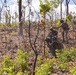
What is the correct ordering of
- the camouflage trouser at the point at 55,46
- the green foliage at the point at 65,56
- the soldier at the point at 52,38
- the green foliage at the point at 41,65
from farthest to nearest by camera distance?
the camouflage trouser at the point at 55,46, the soldier at the point at 52,38, the green foliage at the point at 65,56, the green foliage at the point at 41,65

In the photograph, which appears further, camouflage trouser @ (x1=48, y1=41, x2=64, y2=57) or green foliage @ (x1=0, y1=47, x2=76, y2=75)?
camouflage trouser @ (x1=48, y1=41, x2=64, y2=57)

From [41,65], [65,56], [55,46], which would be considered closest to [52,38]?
[55,46]

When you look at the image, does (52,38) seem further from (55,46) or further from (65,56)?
(65,56)

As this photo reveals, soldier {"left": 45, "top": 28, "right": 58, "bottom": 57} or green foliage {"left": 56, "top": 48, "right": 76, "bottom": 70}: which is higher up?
soldier {"left": 45, "top": 28, "right": 58, "bottom": 57}

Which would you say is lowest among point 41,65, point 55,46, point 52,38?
point 41,65

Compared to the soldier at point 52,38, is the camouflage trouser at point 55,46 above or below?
below

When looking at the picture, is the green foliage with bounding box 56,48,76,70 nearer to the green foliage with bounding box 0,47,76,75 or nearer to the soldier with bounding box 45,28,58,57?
the green foliage with bounding box 0,47,76,75

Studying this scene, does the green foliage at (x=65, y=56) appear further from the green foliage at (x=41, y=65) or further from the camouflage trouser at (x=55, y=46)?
the camouflage trouser at (x=55, y=46)

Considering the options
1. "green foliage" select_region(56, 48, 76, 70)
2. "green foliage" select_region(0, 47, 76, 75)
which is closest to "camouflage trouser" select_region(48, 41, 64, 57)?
"green foliage" select_region(0, 47, 76, 75)

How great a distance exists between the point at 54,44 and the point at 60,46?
0.34m

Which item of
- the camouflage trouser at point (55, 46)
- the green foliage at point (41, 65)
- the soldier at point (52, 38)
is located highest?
the soldier at point (52, 38)

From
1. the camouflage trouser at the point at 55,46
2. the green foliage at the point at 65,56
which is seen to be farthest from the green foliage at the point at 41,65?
the camouflage trouser at the point at 55,46

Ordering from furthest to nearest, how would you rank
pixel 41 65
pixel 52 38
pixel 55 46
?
pixel 55 46 → pixel 52 38 → pixel 41 65

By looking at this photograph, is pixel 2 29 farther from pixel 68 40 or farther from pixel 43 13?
pixel 43 13
